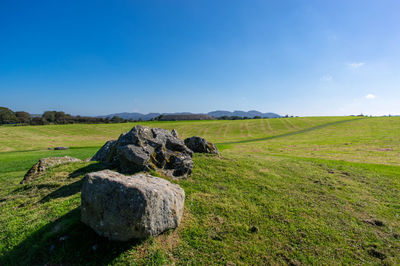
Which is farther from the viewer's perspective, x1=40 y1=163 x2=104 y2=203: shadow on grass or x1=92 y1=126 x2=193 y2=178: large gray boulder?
x1=92 y1=126 x2=193 y2=178: large gray boulder

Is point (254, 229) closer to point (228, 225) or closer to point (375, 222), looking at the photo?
point (228, 225)

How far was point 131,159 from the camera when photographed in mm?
9945

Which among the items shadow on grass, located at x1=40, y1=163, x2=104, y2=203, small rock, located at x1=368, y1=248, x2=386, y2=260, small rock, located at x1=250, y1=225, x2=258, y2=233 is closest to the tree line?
shadow on grass, located at x1=40, y1=163, x2=104, y2=203

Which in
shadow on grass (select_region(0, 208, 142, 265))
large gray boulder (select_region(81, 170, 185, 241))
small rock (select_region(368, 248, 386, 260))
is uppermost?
large gray boulder (select_region(81, 170, 185, 241))

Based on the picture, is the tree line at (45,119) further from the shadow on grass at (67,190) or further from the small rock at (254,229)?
the small rock at (254,229)

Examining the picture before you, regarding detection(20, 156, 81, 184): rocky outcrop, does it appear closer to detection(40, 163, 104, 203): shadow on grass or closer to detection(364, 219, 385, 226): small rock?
detection(40, 163, 104, 203): shadow on grass

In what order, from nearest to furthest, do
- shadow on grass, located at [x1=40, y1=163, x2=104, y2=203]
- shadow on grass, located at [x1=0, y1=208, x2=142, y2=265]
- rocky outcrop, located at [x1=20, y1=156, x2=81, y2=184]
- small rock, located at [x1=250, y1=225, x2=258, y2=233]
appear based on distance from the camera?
shadow on grass, located at [x1=0, y1=208, x2=142, y2=265]
small rock, located at [x1=250, y1=225, x2=258, y2=233]
shadow on grass, located at [x1=40, y1=163, x2=104, y2=203]
rocky outcrop, located at [x1=20, y1=156, x2=81, y2=184]

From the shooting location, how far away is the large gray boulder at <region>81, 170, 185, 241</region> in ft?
18.1

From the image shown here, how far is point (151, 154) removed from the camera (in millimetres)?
10805

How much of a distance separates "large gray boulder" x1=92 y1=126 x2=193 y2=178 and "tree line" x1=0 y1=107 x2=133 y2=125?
12717cm

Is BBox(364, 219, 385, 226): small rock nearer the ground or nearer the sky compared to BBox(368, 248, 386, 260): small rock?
nearer the sky

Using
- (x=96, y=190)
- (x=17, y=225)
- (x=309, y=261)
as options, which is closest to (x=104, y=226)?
(x=96, y=190)

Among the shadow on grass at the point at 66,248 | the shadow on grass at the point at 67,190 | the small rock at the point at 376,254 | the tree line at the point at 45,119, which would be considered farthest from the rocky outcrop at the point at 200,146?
the tree line at the point at 45,119

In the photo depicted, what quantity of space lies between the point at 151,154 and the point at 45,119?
147518 millimetres
